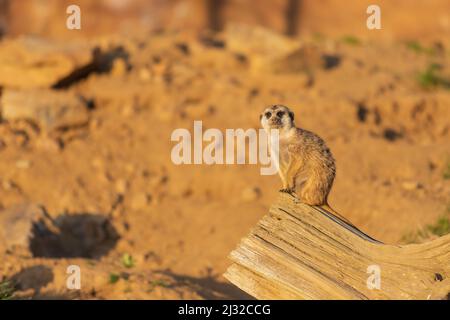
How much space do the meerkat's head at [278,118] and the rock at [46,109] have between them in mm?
3917

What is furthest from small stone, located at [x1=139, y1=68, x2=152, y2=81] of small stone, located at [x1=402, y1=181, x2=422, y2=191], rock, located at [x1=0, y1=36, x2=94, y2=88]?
small stone, located at [x1=402, y1=181, x2=422, y2=191]

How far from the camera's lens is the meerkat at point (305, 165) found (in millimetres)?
4297

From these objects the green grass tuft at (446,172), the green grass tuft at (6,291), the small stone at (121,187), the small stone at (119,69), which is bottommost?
the green grass tuft at (6,291)

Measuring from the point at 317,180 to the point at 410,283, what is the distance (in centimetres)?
77

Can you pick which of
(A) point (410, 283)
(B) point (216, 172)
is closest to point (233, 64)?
(B) point (216, 172)

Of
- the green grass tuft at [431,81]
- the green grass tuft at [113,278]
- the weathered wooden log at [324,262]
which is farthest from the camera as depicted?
the green grass tuft at [431,81]

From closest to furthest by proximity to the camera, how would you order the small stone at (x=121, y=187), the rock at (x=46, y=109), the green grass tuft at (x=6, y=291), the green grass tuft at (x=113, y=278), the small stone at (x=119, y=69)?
the green grass tuft at (x=6, y=291), the green grass tuft at (x=113, y=278), the small stone at (x=121, y=187), the rock at (x=46, y=109), the small stone at (x=119, y=69)

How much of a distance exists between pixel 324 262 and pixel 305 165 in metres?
0.70

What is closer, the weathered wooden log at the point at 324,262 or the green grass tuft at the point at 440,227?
the weathered wooden log at the point at 324,262

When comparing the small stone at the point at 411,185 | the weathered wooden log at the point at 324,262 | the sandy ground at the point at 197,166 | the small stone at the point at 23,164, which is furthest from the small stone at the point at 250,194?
the weathered wooden log at the point at 324,262

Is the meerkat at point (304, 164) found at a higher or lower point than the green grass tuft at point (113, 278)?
higher

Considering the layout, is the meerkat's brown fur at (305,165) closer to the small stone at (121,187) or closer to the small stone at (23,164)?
the small stone at (121,187)

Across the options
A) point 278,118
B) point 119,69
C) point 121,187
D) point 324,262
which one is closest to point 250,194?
point 121,187

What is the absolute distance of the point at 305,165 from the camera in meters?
4.40
